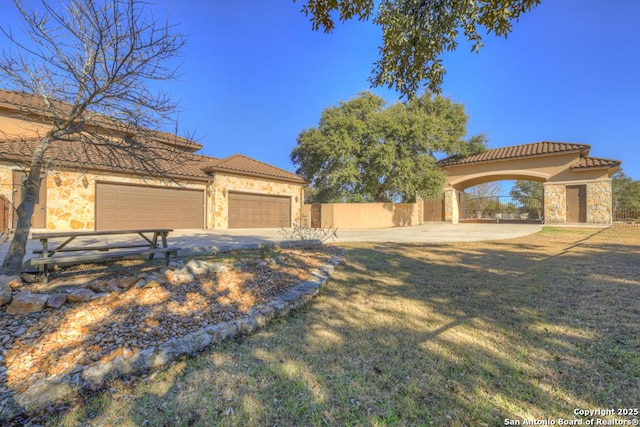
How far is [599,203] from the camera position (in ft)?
57.7

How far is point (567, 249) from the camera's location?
28.7 ft

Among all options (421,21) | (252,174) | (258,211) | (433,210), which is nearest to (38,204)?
(252,174)

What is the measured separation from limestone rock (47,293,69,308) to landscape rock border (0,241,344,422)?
56.0 inches

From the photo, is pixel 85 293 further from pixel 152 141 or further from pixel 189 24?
pixel 189 24

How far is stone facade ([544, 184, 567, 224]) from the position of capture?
18781 millimetres

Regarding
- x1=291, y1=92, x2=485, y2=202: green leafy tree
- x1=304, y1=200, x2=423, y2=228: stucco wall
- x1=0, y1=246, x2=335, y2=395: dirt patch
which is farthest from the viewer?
x1=304, y1=200, x2=423, y2=228: stucco wall

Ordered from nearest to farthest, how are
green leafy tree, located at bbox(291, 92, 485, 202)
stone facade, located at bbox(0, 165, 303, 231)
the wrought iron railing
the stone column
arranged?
stone facade, located at bbox(0, 165, 303, 231), green leafy tree, located at bbox(291, 92, 485, 202), the stone column, the wrought iron railing

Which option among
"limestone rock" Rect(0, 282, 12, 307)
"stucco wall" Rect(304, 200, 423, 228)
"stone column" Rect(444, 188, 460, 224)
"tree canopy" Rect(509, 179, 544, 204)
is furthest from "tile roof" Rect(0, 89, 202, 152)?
"tree canopy" Rect(509, 179, 544, 204)

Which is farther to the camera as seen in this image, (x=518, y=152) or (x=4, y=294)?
(x=518, y=152)

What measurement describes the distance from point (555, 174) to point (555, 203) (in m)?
1.84

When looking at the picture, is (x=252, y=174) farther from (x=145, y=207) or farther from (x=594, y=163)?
(x=594, y=163)

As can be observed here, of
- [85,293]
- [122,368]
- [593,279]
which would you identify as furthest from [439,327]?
[85,293]

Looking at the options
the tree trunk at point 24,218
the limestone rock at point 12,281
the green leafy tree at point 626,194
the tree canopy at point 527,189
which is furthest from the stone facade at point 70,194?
the green leafy tree at point 626,194

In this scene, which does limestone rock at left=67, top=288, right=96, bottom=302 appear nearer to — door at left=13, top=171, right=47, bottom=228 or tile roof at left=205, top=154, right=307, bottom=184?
door at left=13, top=171, right=47, bottom=228
